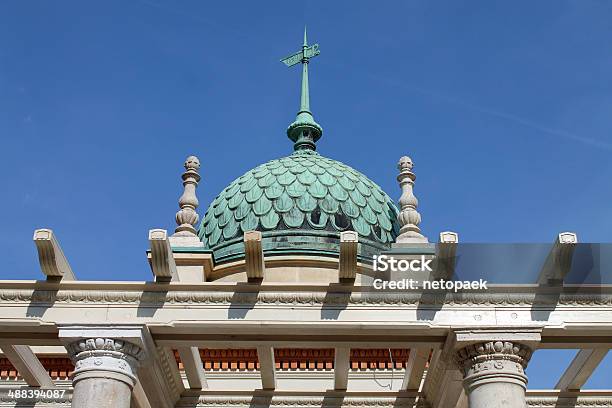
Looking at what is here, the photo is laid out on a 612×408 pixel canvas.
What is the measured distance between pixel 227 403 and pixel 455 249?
5.80 meters

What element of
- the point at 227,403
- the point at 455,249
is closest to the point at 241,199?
the point at 227,403

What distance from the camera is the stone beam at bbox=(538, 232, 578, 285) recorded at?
12602mm

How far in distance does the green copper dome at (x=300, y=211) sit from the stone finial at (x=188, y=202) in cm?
164

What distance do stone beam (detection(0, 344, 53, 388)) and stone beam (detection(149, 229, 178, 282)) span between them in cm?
283

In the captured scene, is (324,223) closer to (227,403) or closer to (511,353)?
(227,403)

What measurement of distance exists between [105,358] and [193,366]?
2.55 metres

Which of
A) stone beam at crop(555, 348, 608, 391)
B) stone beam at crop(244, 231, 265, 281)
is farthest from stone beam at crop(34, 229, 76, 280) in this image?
stone beam at crop(555, 348, 608, 391)

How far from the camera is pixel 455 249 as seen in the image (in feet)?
42.2

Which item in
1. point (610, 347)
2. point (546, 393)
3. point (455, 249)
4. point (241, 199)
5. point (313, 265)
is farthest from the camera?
point (241, 199)

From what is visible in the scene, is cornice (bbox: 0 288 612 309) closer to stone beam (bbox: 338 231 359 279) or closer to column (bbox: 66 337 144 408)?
stone beam (bbox: 338 231 359 279)

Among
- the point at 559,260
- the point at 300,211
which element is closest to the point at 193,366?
the point at 559,260

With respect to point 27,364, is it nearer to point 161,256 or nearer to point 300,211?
point 161,256

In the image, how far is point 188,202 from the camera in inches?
789

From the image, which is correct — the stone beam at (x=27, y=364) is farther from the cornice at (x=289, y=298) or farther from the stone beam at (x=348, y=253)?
the stone beam at (x=348, y=253)
